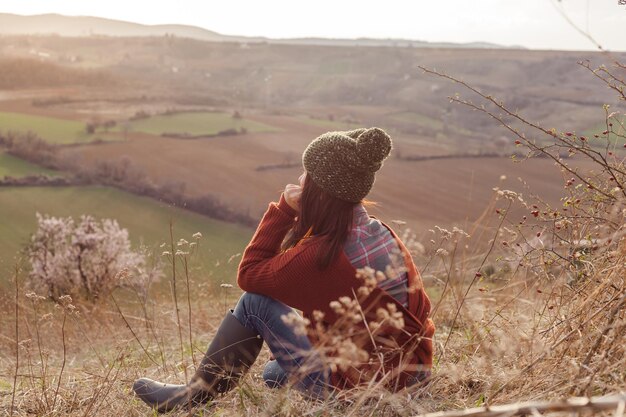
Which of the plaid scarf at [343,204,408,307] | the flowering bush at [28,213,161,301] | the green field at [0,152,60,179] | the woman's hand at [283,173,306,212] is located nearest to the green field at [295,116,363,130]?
the green field at [0,152,60,179]

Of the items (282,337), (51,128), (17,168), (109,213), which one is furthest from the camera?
(51,128)

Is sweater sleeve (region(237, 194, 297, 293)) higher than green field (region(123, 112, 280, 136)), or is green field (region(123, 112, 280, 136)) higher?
sweater sleeve (region(237, 194, 297, 293))

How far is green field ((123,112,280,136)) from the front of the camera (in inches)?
1591

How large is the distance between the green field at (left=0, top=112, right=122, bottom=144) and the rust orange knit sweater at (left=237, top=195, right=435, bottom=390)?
32654mm

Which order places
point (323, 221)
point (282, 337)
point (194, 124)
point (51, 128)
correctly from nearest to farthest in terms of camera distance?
1. point (323, 221)
2. point (282, 337)
3. point (51, 128)
4. point (194, 124)

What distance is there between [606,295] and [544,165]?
35.0 metres

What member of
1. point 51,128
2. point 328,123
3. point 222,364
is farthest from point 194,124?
point 222,364

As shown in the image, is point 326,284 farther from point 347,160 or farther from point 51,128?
point 51,128

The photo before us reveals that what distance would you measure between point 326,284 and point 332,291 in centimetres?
4

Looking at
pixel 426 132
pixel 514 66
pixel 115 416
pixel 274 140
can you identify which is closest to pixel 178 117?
pixel 274 140

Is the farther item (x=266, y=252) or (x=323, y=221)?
(x=266, y=252)

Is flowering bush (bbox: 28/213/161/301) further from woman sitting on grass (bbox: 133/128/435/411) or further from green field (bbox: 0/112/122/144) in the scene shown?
green field (bbox: 0/112/122/144)

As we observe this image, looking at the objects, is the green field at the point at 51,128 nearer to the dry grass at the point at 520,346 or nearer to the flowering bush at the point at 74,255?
the flowering bush at the point at 74,255

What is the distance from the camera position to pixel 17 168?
27797 millimetres
